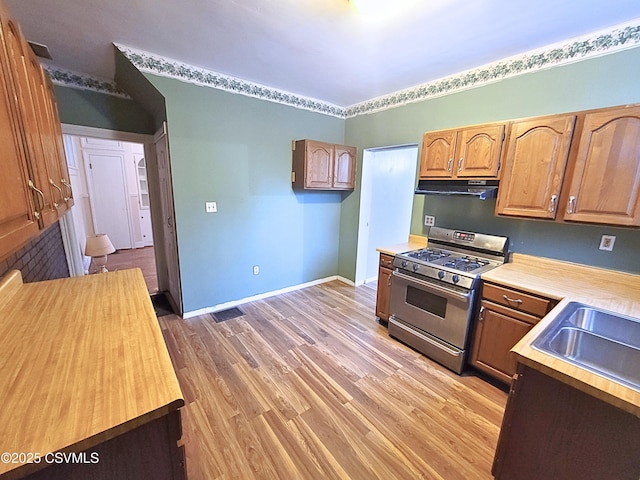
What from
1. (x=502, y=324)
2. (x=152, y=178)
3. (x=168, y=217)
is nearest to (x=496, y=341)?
(x=502, y=324)

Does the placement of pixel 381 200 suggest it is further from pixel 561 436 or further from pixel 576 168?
pixel 561 436

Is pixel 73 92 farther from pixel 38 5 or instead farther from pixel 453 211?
pixel 453 211

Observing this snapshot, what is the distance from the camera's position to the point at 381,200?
13.2 ft

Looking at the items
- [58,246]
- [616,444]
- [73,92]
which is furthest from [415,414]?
[73,92]

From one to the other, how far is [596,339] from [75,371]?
2.20 meters

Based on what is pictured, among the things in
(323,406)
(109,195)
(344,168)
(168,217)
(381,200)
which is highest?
(344,168)

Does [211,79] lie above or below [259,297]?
above

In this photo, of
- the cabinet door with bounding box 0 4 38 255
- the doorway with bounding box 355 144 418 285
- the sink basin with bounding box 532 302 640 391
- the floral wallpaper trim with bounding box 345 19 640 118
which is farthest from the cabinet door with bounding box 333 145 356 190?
the cabinet door with bounding box 0 4 38 255

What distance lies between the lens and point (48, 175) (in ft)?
4.32

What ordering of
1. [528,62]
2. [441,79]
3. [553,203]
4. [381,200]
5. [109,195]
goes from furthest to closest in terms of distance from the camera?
[109,195] < [381,200] < [441,79] < [528,62] < [553,203]

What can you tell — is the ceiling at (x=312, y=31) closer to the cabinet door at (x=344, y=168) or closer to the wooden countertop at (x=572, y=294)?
the cabinet door at (x=344, y=168)

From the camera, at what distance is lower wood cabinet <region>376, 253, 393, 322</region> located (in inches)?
109

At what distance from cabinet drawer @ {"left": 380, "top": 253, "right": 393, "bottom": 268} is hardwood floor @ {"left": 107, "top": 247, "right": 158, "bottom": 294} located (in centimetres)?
338

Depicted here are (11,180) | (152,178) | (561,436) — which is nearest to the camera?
(11,180)
